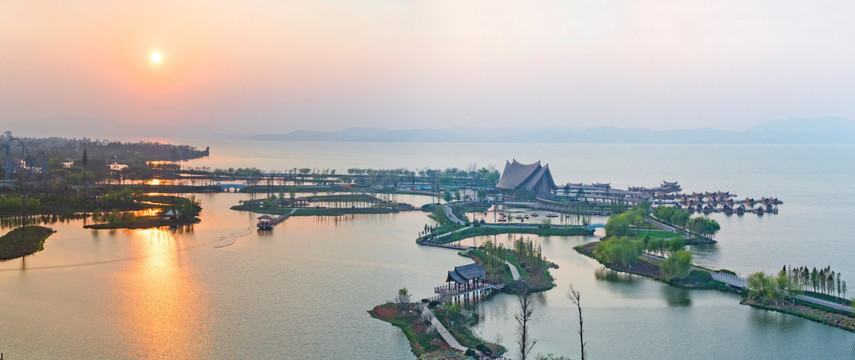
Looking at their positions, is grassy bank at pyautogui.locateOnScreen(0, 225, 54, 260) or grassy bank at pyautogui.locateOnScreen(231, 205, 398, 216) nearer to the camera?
grassy bank at pyautogui.locateOnScreen(0, 225, 54, 260)

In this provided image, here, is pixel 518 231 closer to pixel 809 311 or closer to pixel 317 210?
pixel 317 210

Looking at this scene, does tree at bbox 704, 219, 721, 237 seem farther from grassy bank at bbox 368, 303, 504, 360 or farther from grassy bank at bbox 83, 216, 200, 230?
grassy bank at bbox 83, 216, 200, 230

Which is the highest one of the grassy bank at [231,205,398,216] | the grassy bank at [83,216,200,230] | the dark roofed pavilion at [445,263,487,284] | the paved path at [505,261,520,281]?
the grassy bank at [231,205,398,216]

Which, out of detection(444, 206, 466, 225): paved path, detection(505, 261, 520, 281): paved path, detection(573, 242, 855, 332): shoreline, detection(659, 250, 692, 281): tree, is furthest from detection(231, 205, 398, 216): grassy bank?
detection(573, 242, 855, 332): shoreline

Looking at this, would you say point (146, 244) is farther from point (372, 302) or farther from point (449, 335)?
point (449, 335)

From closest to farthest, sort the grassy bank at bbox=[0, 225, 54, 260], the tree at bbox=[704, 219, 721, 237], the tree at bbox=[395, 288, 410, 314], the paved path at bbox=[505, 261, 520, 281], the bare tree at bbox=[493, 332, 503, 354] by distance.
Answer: the bare tree at bbox=[493, 332, 503, 354], the tree at bbox=[395, 288, 410, 314], the paved path at bbox=[505, 261, 520, 281], the grassy bank at bbox=[0, 225, 54, 260], the tree at bbox=[704, 219, 721, 237]

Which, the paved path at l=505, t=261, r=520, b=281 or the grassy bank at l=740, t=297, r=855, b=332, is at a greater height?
the paved path at l=505, t=261, r=520, b=281

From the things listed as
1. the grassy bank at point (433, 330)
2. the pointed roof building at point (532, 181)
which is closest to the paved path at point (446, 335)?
the grassy bank at point (433, 330)

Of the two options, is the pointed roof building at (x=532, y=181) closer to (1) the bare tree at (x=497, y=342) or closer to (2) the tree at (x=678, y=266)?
(2) the tree at (x=678, y=266)
